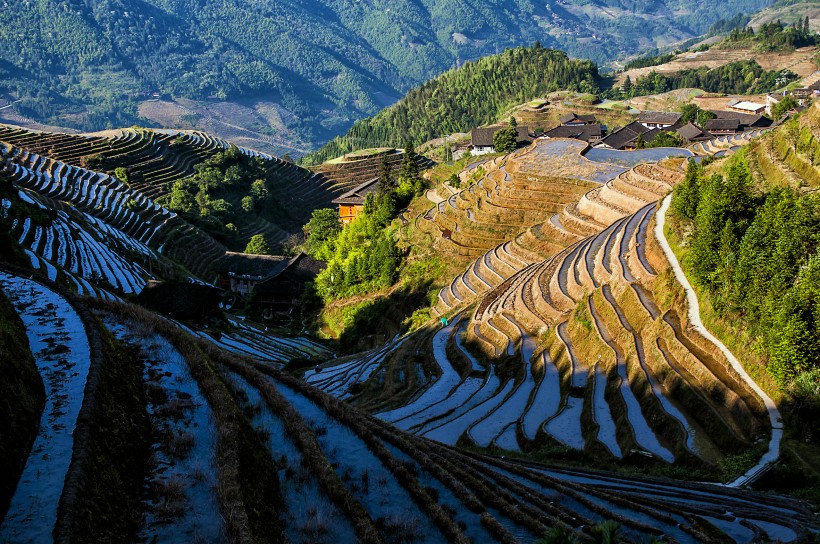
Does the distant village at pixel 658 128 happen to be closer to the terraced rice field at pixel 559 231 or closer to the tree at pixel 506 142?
the tree at pixel 506 142

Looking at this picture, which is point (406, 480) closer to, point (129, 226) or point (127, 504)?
point (127, 504)

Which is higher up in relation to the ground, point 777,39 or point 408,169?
point 777,39

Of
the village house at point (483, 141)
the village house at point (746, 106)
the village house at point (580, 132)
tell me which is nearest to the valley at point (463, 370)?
the village house at point (483, 141)

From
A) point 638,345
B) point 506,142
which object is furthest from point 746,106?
point 638,345

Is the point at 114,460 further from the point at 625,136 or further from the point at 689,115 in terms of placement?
the point at 689,115

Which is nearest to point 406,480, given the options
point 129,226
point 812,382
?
point 812,382

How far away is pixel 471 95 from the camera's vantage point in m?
113

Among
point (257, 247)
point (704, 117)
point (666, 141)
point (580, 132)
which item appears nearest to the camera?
point (666, 141)

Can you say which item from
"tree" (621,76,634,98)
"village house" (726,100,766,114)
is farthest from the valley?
"tree" (621,76,634,98)

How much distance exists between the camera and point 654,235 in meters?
21.5

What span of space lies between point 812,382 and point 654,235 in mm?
9913

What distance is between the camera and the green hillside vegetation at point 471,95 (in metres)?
108

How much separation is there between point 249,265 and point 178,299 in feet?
70.5

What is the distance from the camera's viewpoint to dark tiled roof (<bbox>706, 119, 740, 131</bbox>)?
63094 mm
